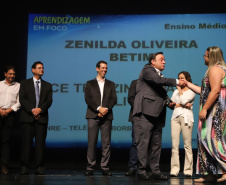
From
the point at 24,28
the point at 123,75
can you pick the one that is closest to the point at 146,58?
the point at 123,75

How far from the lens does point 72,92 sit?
6.59 m

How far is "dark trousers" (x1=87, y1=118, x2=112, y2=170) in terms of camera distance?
5062mm

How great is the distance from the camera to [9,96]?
17.7ft

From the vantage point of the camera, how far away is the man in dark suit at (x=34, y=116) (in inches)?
200

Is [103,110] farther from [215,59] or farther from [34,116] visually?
[215,59]

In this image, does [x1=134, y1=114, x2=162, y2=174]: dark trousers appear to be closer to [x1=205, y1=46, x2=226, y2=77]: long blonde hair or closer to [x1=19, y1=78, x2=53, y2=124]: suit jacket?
[x1=205, y1=46, x2=226, y2=77]: long blonde hair

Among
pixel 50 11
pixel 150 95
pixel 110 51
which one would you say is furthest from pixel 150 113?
pixel 50 11

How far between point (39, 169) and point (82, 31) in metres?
2.70

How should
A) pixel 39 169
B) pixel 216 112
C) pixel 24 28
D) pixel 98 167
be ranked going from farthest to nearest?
pixel 24 28 < pixel 98 167 < pixel 39 169 < pixel 216 112

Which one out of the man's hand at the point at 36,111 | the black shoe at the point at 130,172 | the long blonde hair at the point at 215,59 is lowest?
the black shoe at the point at 130,172

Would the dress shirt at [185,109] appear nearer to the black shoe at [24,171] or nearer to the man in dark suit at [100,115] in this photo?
the man in dark suit at [100,115]

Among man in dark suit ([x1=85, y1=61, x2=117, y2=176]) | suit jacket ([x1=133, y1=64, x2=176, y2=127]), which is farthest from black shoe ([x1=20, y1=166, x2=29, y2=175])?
suit jacket ([x1=133, y1=64, x2=176, y2=127])

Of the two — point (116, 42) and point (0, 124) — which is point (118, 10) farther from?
point (0, 124)

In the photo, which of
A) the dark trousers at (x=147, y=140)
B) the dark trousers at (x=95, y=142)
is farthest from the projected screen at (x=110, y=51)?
the dark trousers at (x=147, y=140)
